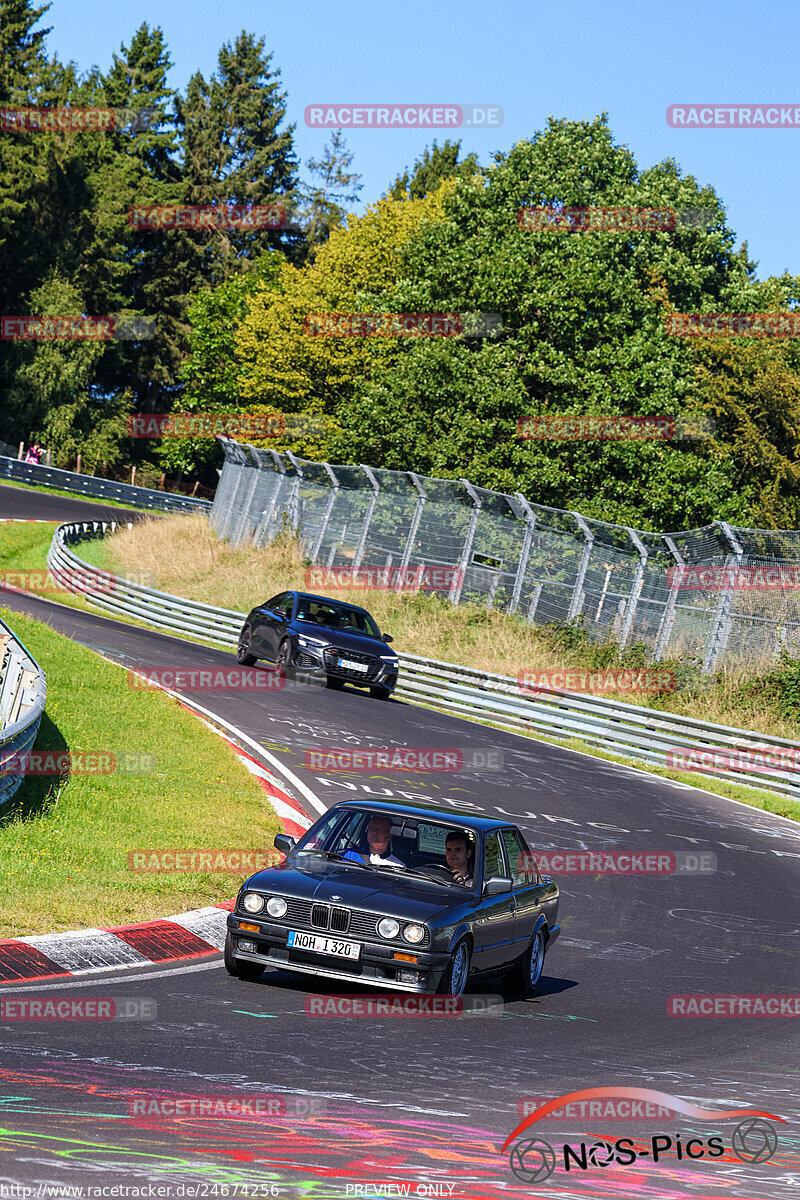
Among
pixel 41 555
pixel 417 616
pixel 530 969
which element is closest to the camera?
pixel 530 969

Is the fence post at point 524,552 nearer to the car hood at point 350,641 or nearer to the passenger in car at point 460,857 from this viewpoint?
the car hood at point 350,641

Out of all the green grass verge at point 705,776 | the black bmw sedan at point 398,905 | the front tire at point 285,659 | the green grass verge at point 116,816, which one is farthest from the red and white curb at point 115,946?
the front tire at point 285,659

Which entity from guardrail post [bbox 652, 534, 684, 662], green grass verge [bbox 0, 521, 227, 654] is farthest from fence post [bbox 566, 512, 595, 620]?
green grass verge [bbox 0, 521, 227, 654]

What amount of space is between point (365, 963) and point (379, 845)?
1256 mm

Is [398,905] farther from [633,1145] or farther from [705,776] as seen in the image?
[705,776]

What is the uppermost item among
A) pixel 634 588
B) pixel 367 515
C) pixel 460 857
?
pixel 367 515

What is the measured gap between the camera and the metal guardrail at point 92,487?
64.1 meters

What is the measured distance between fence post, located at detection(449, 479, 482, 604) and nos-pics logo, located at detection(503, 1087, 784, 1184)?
2634 cm

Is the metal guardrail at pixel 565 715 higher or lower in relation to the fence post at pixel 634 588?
lower

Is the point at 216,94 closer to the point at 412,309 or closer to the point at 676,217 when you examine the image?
the point at 676,217

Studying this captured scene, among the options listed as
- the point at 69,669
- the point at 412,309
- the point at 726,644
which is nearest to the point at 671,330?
the point at 412,309

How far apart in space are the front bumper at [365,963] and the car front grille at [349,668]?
1747 cm

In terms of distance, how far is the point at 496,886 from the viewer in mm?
10000

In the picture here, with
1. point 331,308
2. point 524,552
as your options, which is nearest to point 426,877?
point 524,552
